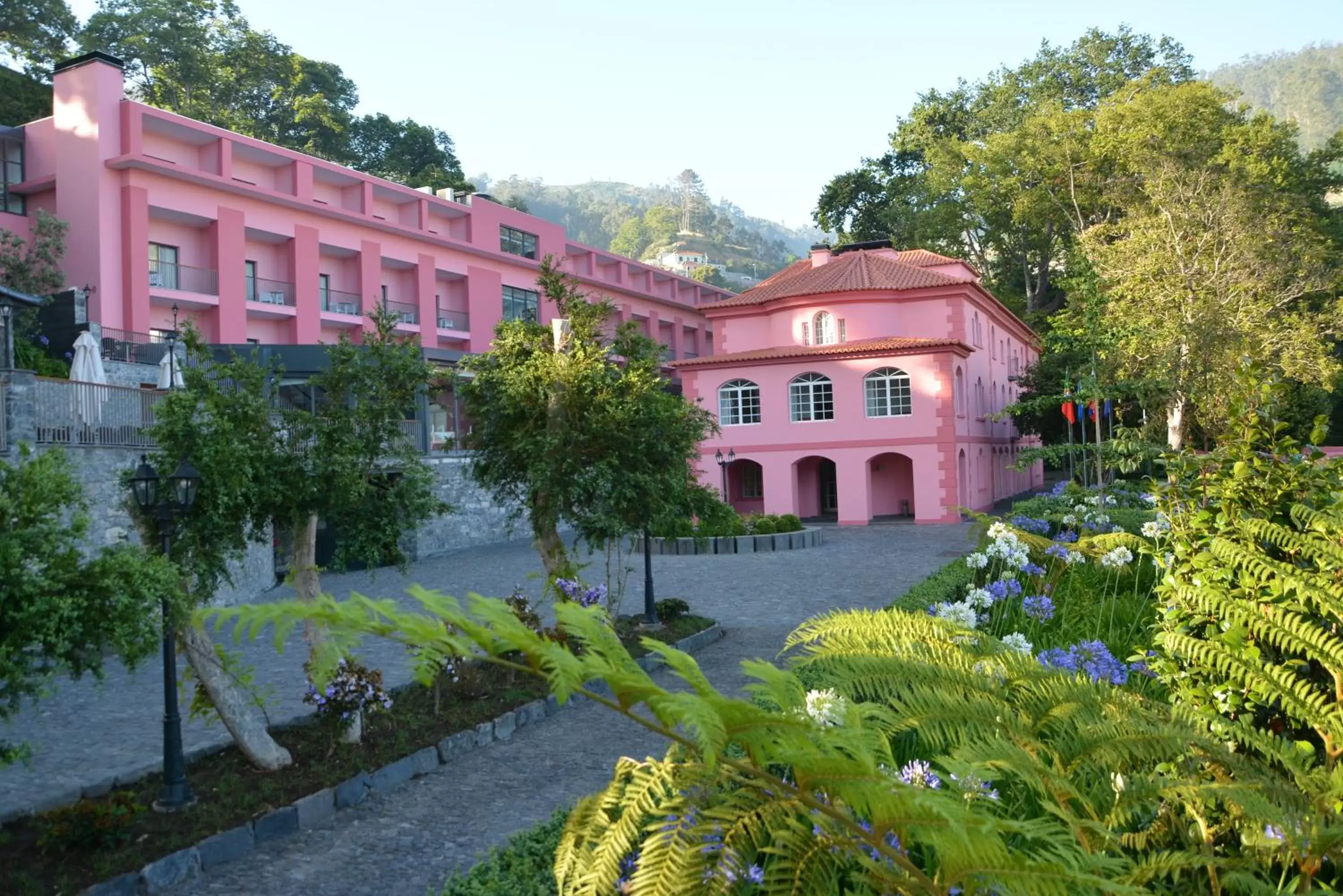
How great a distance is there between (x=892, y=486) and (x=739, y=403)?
5.98 metres

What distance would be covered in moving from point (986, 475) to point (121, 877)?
35.6 meters

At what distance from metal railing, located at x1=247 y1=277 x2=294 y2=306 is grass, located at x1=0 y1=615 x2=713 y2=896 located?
2495 cm

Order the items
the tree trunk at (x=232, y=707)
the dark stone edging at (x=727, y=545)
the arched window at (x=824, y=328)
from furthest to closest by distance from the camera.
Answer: the arched window at (x=824, y=328) → the dark stone edging at (x=727, y=545) → the tree trunk at (x=232, y=707)

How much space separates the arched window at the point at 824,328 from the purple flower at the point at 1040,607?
27.3m

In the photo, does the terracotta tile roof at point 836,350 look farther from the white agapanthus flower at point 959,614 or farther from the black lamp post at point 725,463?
the white agapanthus flower at point 959,614

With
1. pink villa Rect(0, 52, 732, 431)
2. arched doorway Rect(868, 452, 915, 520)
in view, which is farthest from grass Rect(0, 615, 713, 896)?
arched doorway Rect(868, 452, 915, 520)

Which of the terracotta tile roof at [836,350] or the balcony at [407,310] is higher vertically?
the balcony at [407,310]

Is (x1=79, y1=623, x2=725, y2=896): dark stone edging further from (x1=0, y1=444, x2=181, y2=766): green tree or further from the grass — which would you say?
(x1=0, y1=444, x2=181, y2=766): green tree

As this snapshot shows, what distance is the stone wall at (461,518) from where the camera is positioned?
25562 millimetres

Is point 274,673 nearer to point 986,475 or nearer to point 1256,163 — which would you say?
point 986,475

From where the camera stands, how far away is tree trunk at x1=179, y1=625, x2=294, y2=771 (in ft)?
24.4

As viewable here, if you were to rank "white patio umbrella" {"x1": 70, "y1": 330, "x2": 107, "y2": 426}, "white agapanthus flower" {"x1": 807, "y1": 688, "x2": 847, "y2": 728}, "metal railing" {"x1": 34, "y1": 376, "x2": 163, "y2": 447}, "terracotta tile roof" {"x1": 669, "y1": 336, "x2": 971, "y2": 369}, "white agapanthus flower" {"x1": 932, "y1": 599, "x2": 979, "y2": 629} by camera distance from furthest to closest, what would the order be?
"terracotta tile roof" {"x1": 669, "y1": 336, "x2": 971, "y2": 369} < "white patio umbrella" {"x1": 70, "y1": 330, "x2": 107, "y2": 426} < "metal railing" {"x1": 34, "y1": 376, "x2": 163, "y2": 447} < "white agapanthus flower" {"x1": 932, "y1": 599, "x2": 979, "y2": 629} < "white agapanthus flower" {"x1": 807, "y1": 688, "x2": 847, "y2": 728}

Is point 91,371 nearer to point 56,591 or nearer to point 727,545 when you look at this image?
point 727,545

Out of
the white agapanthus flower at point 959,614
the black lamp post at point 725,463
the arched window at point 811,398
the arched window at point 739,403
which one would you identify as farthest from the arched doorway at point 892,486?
the white agapanthus flower at point 959,614
